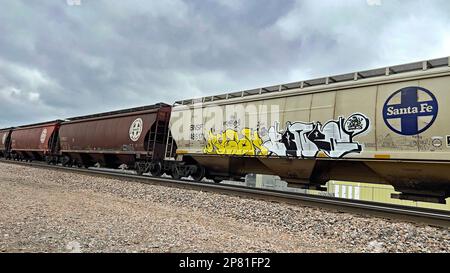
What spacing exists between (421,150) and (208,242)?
5.94 metres

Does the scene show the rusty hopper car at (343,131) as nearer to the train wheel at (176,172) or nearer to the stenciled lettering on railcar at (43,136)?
the train wheel at (176,172)

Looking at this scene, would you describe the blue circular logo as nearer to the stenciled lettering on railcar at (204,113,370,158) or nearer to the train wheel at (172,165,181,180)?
the stenciled lettering on railcar at (204,113,370,158)

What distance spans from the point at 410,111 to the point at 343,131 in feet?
5.91

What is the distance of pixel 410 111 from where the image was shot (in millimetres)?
7750

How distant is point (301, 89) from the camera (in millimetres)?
10250

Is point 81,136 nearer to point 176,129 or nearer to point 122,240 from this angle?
point 176,129

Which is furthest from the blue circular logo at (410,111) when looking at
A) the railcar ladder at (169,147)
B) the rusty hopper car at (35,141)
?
the rusty hopper car at (35,141)

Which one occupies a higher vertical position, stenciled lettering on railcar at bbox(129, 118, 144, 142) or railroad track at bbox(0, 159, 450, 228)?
stenciled lettering on railcar at bbox(129, 118, 144, 142)

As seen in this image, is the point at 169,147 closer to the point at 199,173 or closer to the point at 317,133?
the point at 199,173

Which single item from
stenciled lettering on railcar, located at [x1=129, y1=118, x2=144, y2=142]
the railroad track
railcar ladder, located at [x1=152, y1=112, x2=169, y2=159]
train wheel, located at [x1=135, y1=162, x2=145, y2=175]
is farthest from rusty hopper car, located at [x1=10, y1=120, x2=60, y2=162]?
the railroad track

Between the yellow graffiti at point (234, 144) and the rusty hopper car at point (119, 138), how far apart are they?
3675 mm

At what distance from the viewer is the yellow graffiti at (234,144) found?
11023 millimetres

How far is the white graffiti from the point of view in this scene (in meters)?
8.80

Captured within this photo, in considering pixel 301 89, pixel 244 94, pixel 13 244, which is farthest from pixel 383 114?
pixel 13 244
